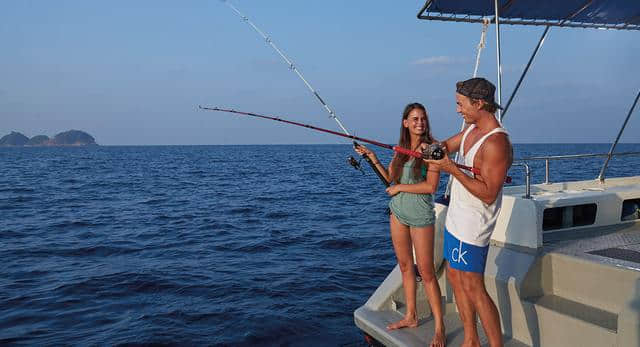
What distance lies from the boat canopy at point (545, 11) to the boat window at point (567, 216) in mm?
2155

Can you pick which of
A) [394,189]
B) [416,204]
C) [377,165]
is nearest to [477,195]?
[416,204]

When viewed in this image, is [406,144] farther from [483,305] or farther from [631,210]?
[631,210]

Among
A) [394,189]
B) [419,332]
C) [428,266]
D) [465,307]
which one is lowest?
[419,332]

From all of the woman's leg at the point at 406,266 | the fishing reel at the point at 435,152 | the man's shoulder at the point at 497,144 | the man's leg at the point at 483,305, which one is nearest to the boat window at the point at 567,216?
the woman's leg at the point at 406,266

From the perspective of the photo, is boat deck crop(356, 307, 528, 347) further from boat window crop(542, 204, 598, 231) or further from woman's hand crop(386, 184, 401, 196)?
boat window crop(542, 204, 598, 231)

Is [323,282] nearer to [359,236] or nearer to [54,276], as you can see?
[359,236]

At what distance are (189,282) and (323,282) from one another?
190cm

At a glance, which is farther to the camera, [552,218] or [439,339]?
[552,218]

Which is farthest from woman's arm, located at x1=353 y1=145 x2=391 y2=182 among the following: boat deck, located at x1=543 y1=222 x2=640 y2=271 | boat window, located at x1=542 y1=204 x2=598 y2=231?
boat window, located at x1=542 y1=204 x2=598 y2=231

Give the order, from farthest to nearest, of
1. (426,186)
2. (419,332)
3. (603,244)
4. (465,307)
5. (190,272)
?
(190,272) < (603,244) < (419,332) < (426,186) < (465,307)

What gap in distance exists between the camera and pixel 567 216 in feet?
15.4

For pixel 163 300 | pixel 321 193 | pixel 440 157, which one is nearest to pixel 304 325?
pixel 163 300

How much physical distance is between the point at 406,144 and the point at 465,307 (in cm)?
121

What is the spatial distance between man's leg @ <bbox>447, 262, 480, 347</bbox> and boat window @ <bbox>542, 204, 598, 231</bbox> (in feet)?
6.42
